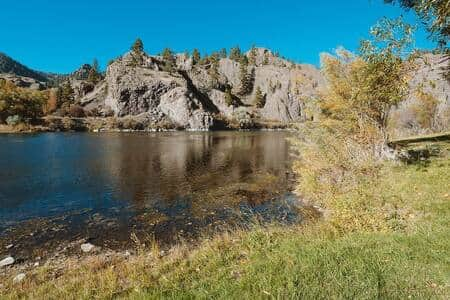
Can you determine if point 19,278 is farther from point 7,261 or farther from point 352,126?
point 352,126

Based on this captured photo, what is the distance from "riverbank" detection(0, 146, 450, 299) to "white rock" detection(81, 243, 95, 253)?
70cm

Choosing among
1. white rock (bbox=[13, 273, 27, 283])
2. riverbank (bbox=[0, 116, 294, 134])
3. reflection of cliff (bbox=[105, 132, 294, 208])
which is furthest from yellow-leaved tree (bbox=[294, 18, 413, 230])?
riverbank (bbox=[0, 116, 294, 134])

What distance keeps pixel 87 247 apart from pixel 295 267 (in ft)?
32.8

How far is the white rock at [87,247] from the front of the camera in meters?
13.2

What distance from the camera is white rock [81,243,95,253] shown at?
13.2 m

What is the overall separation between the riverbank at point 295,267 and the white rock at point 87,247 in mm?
704

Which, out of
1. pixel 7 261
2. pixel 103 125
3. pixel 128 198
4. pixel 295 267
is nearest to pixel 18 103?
pixel 103 125

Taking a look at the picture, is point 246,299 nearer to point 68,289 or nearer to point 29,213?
point 68,289

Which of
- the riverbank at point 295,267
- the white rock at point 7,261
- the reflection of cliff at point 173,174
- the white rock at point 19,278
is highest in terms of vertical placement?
the riverbank at point 295,267

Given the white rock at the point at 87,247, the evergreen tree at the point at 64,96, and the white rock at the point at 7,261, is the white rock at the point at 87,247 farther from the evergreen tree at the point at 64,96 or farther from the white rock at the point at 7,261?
the evergreen tree at the point at 64,96

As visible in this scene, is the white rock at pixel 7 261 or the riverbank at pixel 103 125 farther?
the riverbank at pixel 103 125

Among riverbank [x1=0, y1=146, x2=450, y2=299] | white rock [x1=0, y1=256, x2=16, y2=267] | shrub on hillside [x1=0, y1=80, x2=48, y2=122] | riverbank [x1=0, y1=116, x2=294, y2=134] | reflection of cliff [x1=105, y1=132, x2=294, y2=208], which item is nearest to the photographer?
riverbank [x1=0, y1=146, x2=450, y2=299]

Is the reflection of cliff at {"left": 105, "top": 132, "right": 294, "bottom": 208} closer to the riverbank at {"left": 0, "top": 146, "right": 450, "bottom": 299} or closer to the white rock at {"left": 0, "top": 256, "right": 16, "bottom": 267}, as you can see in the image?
the white rock at {"left": 0, "top": 256, "right": 16, "bottom": 267}

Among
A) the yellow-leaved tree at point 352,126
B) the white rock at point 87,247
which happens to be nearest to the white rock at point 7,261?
the white rock at point 87,247
